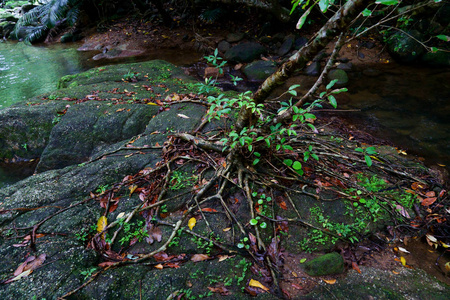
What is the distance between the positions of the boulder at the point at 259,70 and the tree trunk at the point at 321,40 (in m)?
5.58

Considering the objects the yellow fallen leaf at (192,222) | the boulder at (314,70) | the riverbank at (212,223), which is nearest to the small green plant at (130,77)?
the riverbank at (212,223)

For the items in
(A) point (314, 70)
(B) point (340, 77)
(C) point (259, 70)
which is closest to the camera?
(B) point (340, 77)

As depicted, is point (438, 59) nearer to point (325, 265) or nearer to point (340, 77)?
point (340, 77)

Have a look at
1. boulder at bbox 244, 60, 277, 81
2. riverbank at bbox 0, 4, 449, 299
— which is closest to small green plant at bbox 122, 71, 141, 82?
riverbank at bbox 0, 4, 449, 299

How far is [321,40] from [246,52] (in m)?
7.33

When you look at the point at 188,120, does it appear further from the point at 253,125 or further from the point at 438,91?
the point at 438,91

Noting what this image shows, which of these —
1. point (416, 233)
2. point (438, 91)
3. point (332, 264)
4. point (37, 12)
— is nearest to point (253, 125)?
point (332, 264)

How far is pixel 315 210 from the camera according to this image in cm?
276

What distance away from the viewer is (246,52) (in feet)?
28.9

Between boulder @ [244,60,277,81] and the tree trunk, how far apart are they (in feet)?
18.3

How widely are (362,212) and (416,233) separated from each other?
2.06ft

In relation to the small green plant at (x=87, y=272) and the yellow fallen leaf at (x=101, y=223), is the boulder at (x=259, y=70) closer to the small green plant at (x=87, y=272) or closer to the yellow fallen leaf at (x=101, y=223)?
the yellow fallen leaf at (x=101, y=223)

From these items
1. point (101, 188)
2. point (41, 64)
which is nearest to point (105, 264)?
point (101, 188)

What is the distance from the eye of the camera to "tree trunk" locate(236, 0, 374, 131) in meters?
1.70
